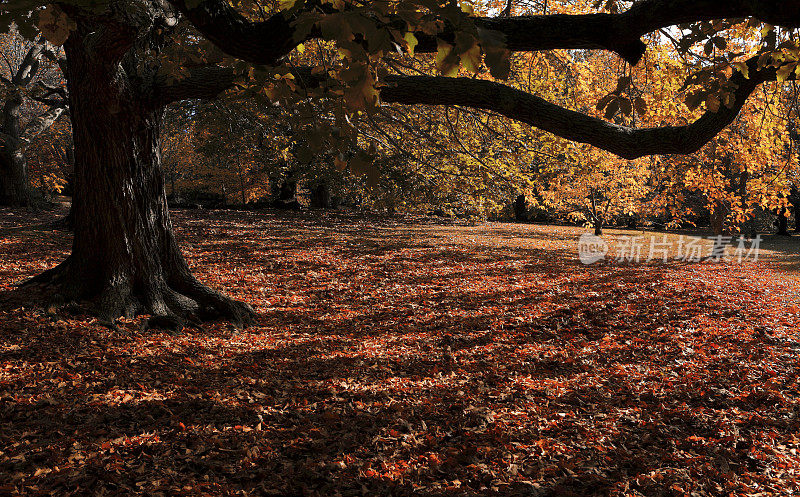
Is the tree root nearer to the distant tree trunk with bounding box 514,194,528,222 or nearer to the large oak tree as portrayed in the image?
the large oak tree

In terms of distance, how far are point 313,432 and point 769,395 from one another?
4539 millimetres

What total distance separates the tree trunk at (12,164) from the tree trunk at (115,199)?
41.0 feet

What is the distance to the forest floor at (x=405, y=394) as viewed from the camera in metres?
3.03

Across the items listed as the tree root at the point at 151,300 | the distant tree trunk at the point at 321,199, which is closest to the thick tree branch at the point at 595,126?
the tree root at the point at 151,300

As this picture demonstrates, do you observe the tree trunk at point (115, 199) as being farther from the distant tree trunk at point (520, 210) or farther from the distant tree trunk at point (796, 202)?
the distant tree trunk at point (796, 202)

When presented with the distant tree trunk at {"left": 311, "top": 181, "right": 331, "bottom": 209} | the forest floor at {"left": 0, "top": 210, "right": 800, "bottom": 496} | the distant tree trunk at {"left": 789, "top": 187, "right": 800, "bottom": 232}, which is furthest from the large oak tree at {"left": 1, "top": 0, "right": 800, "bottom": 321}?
the distant tree trunk at {"left": 789, "top": 187, "right": 800, "bottom": 232}

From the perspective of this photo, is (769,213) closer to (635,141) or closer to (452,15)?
(635,141)

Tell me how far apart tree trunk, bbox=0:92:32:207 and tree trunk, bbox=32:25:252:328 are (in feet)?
41.0

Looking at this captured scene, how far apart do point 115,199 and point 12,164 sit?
14.0m

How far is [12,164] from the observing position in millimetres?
15219

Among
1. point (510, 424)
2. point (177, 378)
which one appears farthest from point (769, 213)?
point (177, 378)

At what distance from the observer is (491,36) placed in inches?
61.8

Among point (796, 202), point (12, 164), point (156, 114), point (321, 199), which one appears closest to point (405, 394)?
point (156, 114)

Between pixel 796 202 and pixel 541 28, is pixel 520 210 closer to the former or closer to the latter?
pixel 796 202
